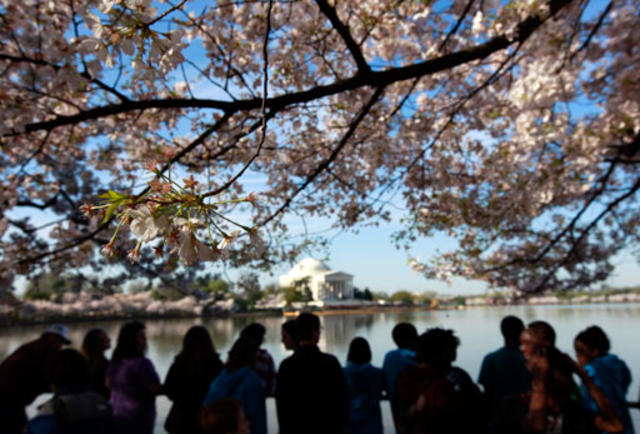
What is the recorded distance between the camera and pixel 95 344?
3088 millimetres

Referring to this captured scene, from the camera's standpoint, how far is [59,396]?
86.5 inches

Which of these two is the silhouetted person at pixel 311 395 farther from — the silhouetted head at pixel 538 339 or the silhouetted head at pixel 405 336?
the silhouetted head at pixel 538 339

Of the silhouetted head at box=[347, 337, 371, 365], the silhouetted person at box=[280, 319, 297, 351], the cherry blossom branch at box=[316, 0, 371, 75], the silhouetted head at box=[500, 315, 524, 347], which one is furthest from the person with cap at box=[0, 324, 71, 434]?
the silhouetted head at box=[500, 315, 524, 347]

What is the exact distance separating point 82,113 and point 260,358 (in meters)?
2.12

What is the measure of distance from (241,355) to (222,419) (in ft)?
2.26

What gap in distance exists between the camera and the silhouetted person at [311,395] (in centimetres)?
237

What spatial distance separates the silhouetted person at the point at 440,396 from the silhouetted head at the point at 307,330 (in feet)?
2.03

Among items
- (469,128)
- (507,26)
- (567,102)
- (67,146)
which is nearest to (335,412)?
(507,26)

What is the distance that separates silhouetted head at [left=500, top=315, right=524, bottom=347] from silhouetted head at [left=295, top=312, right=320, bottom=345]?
1.33 m

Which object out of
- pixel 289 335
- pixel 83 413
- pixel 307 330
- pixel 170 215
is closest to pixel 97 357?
pixel 83 413

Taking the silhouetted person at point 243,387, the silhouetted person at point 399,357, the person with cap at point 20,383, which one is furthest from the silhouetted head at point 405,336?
the person with cap at point 20,383

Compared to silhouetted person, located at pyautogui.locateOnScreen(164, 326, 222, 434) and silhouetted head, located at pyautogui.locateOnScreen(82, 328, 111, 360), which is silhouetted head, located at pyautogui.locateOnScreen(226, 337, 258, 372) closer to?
silhouetted person, located at pyautogui.locateOnScreen(164, 326, 222, 434)

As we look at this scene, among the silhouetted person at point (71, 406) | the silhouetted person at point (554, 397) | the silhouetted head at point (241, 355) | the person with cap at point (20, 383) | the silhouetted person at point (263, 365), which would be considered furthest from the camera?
the silhouetted person at point (263, 365)

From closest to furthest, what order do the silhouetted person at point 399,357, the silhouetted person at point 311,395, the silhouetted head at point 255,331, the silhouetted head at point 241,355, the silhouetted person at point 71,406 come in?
the silhouetted person at point 71,406 → the silhouetted person at point 311,395 → the silhouetted head at point 241,355 → the silhouetted person at point 399,357 → the silhouetted head at point 255,331
